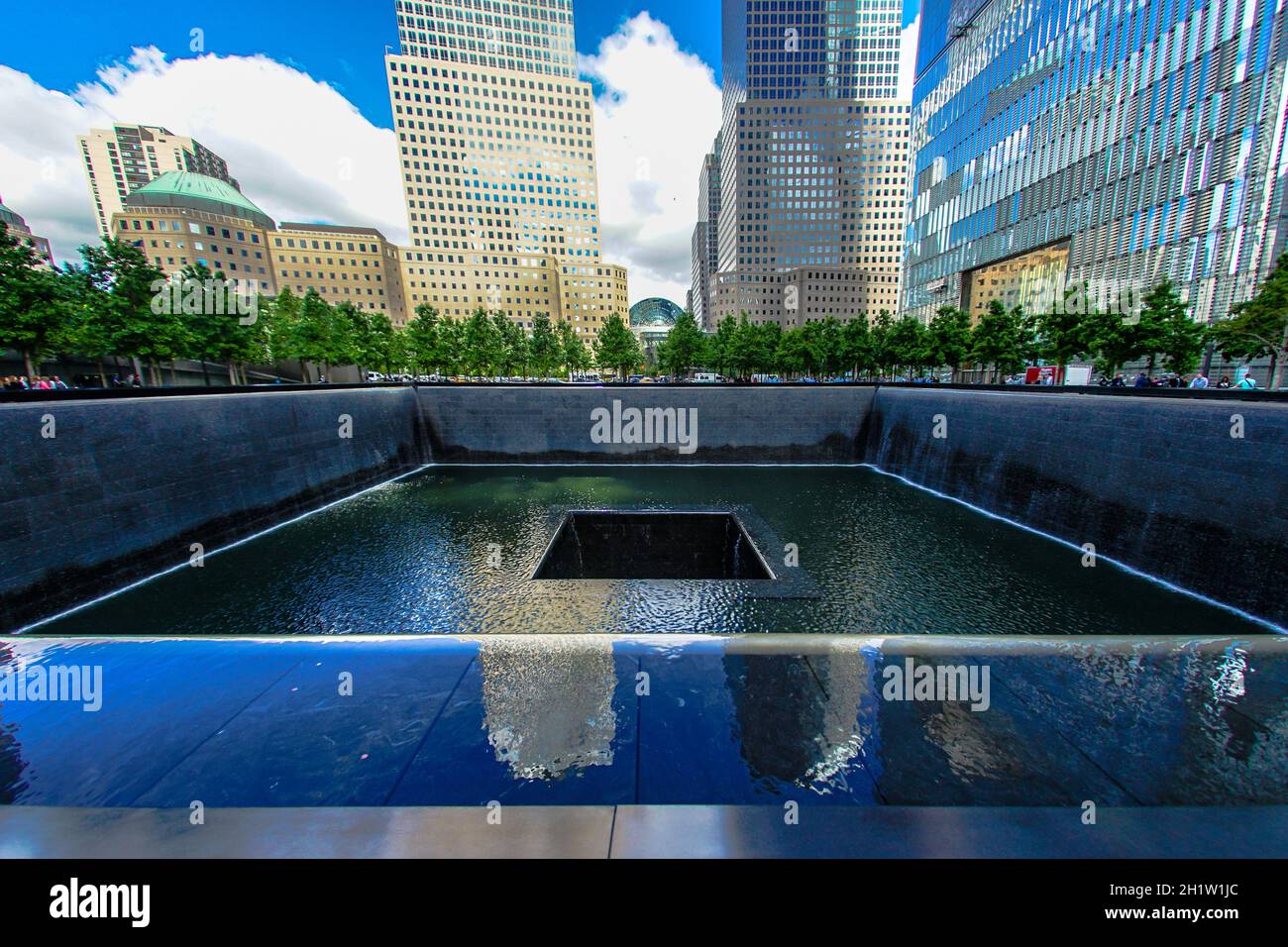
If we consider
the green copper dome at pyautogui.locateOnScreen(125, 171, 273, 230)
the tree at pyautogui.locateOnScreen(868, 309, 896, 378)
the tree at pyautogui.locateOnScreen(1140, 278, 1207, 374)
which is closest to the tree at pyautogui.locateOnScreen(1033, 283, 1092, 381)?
the tree at pyautogui.locateOnScreen(1140, 278, 1207, 374)

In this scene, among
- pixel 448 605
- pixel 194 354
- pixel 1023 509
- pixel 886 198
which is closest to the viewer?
pixel 448 605

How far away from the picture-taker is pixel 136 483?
11.5 m

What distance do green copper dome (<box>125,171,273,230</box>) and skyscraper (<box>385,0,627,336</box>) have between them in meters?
Result: 30.6

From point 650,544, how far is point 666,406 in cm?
1242

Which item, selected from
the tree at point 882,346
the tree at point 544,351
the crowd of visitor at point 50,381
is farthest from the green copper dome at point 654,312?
the crowd of visitor at point 50,381

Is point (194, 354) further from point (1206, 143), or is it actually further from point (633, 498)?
point (1206, 143)

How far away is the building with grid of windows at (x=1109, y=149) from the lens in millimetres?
35375

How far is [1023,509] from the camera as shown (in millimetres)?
15023

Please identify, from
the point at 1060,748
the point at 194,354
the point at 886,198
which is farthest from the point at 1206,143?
the point at 886,198

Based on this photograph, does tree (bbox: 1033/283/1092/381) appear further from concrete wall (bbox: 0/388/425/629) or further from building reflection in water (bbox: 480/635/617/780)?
concrete wall (bbox: 0/388/425/629)

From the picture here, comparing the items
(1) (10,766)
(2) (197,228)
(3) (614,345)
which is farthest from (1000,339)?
(2) (197,228)

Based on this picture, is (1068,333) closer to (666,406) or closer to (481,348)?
(666,406)
